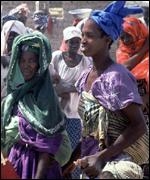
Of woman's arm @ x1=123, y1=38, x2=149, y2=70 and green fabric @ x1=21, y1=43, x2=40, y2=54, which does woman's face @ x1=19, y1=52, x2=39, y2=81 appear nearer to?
green fabric @ x1=21, y1=43, x2=40, y2=54

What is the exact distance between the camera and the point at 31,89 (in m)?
4.81

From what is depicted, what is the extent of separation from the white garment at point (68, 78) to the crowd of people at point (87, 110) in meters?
0.78

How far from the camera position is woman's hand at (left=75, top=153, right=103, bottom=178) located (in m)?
3.84

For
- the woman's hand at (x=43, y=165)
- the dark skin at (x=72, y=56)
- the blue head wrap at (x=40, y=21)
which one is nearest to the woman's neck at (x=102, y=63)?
the woman's hand at (x=43, y=165)

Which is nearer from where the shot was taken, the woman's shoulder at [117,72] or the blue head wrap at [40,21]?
the woman's shoulder at [117,72]

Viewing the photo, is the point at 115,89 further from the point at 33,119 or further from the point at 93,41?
the point at 33,119

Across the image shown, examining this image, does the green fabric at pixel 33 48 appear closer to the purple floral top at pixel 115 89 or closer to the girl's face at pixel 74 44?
the purple floral top at pixel 115 89

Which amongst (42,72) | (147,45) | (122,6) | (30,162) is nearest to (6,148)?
(30,162)

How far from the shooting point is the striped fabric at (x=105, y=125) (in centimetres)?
407

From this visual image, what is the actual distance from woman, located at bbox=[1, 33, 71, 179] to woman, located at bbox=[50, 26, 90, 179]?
1831 millimetres

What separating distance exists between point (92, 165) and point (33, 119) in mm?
978

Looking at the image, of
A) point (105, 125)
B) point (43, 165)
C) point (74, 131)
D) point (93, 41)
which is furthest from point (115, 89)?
point (74, 131)

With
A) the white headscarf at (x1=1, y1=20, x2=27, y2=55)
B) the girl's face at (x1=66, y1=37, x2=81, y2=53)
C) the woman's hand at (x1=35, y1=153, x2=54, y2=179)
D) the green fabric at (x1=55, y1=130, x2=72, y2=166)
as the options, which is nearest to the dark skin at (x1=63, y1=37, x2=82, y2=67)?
the girl's face at (x1=66, y1=37, x2=81, y2=53)

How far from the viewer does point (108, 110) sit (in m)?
4.07
